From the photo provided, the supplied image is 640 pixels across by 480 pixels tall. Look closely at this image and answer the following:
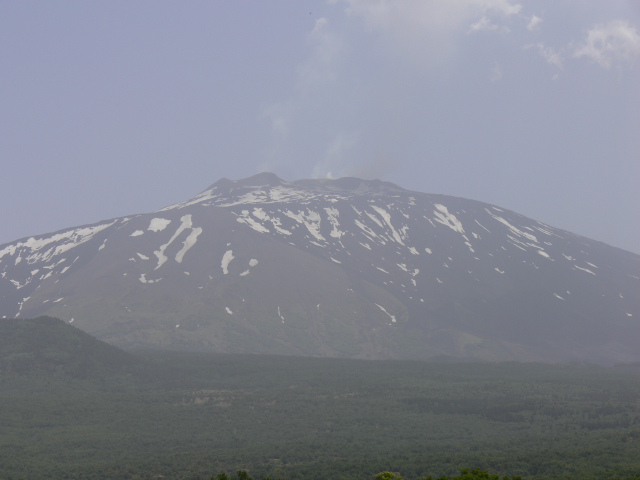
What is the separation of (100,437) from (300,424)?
26.3m

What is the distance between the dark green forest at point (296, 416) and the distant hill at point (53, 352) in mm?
370

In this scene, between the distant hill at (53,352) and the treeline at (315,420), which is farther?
the distant hill at (53,352)

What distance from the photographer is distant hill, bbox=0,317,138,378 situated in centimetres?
12788

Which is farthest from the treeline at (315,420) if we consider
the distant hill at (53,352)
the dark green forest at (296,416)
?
the distant hill at (53,352)

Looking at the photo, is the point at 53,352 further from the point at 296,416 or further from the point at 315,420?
the point at 315,420

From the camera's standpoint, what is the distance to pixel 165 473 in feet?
230

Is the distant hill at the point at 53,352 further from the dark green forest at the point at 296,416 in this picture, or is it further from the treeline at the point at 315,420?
the treeline at the point at 315,420

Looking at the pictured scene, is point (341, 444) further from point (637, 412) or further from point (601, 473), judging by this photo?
point (637, 412)

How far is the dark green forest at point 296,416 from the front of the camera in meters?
70.8

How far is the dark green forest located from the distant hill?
1.21ft

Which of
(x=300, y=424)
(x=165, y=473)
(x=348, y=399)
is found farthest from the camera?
(x=348, y=399)

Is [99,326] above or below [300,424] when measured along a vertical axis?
above

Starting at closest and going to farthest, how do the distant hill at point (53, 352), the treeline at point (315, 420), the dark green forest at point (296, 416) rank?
the treeline at point (315, 420) → the dark green forest at point (296, 416) → the distant hill at point (53, 352)

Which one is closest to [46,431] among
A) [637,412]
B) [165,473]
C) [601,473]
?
[165,473]
